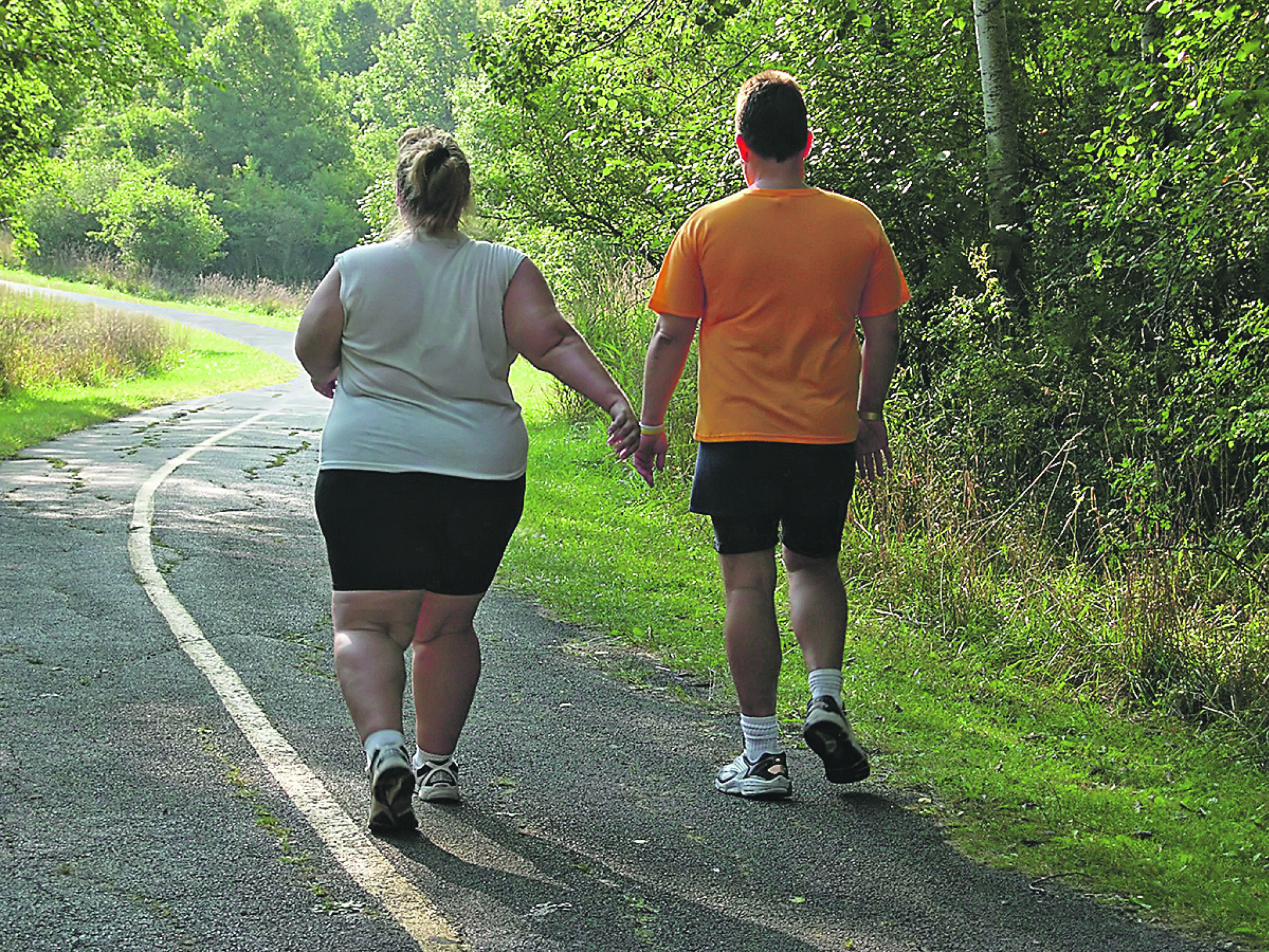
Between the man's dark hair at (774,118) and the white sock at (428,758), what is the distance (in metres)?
2.26

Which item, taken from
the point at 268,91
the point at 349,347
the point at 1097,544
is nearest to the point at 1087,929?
the point at 349,347

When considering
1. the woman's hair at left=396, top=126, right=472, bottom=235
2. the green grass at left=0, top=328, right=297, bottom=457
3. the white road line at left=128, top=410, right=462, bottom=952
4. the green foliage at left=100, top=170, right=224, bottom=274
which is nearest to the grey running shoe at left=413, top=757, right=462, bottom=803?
the white road line at left=128, top=410, right=462, bottom=952

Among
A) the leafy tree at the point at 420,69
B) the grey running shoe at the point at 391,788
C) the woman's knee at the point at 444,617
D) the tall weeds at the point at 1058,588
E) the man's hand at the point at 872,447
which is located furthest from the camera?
the leafy tree at the point at 420,69

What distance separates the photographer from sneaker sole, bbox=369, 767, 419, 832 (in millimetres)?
4195

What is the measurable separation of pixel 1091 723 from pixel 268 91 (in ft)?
260

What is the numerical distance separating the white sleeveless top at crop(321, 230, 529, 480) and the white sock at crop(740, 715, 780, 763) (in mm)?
1230

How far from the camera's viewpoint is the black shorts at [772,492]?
473 centimetres

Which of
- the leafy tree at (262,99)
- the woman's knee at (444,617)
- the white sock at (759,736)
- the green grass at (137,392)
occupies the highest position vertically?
the leafy tree at (262,99)

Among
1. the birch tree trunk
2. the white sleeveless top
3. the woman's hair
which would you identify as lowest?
the white sleeveless top

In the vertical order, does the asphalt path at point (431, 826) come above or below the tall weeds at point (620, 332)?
below

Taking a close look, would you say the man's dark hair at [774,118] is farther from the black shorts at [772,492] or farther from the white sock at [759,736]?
the white sock at [759,736]

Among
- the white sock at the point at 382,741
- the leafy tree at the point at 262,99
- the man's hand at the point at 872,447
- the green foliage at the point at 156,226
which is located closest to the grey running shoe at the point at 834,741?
the man's hand at the point at 872,447

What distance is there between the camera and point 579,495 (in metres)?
13.2

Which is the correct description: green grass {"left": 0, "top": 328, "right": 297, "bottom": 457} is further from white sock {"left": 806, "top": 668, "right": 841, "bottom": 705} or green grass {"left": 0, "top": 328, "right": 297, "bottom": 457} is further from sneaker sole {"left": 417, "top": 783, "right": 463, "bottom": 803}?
white sock {"left": 806, "top": 668, "right": 841, "bottom": 705}
